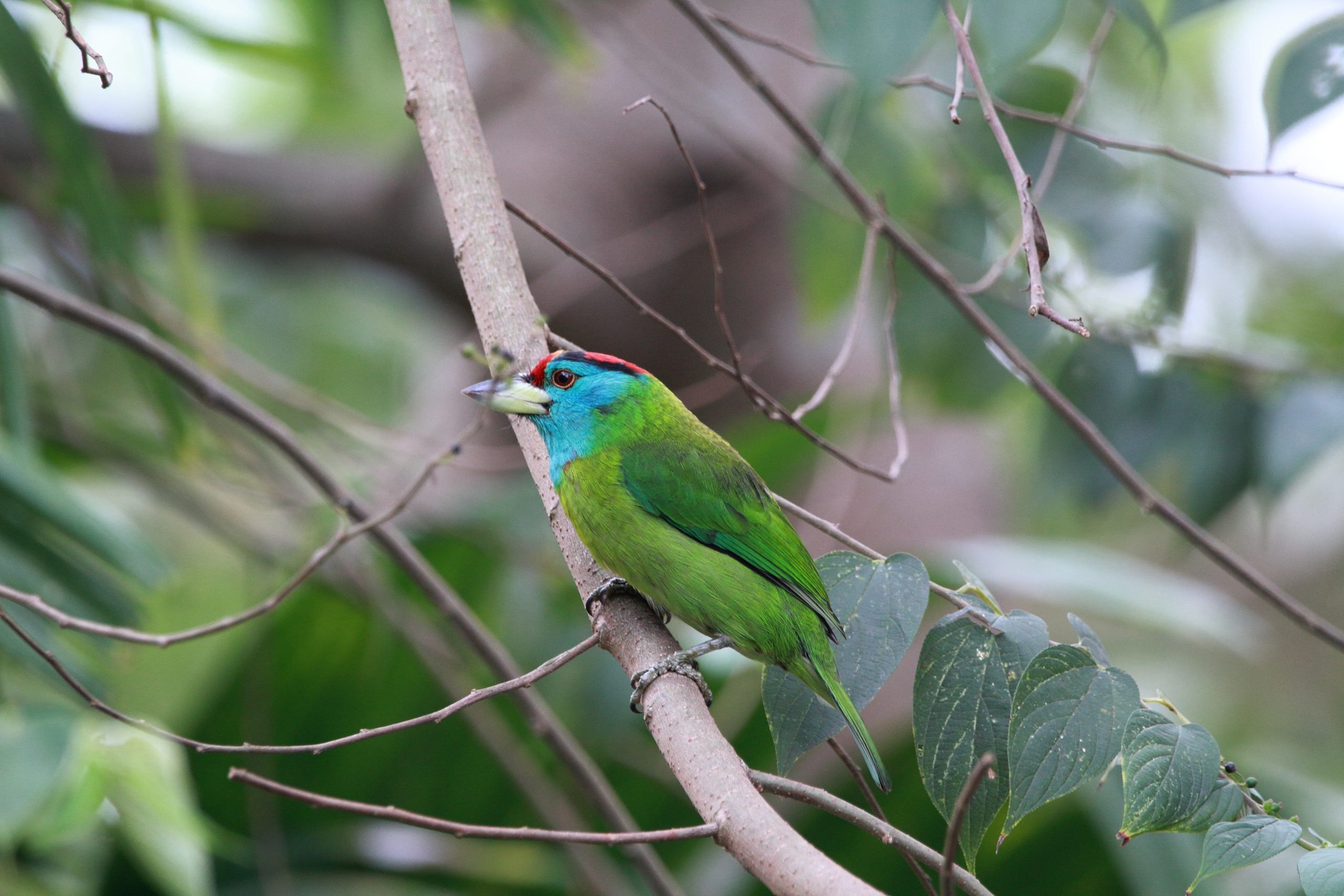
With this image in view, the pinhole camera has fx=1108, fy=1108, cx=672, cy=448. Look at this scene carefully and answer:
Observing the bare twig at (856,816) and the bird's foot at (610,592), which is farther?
the bird's foot at (610,592)

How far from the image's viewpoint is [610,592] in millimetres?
2229

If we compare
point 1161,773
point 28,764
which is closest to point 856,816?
point 1161,773

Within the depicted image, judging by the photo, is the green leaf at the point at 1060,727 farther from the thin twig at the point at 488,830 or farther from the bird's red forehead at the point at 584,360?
the bird's red forehead at the point at 584,360

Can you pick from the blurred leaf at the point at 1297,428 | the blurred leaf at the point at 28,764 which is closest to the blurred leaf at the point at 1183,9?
the blurred leaf at the point at 1297,428

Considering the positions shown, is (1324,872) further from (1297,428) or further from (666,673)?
(1297,428)

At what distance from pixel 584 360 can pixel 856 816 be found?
1.22 meters

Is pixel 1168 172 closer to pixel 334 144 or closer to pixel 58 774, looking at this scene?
pixel 334 144

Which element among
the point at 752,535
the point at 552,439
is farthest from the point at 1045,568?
the point at 552,439

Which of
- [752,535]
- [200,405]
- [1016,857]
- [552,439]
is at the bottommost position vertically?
[1016,857]

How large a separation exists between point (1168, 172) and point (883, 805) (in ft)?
13.2

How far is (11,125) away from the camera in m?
4.61

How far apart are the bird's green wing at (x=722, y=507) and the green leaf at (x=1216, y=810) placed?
0.80 metres

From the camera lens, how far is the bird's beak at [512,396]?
2.21 m

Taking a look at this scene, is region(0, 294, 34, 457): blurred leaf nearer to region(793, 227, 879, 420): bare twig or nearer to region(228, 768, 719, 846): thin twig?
region(228, 768, 719, 846): thin twig
